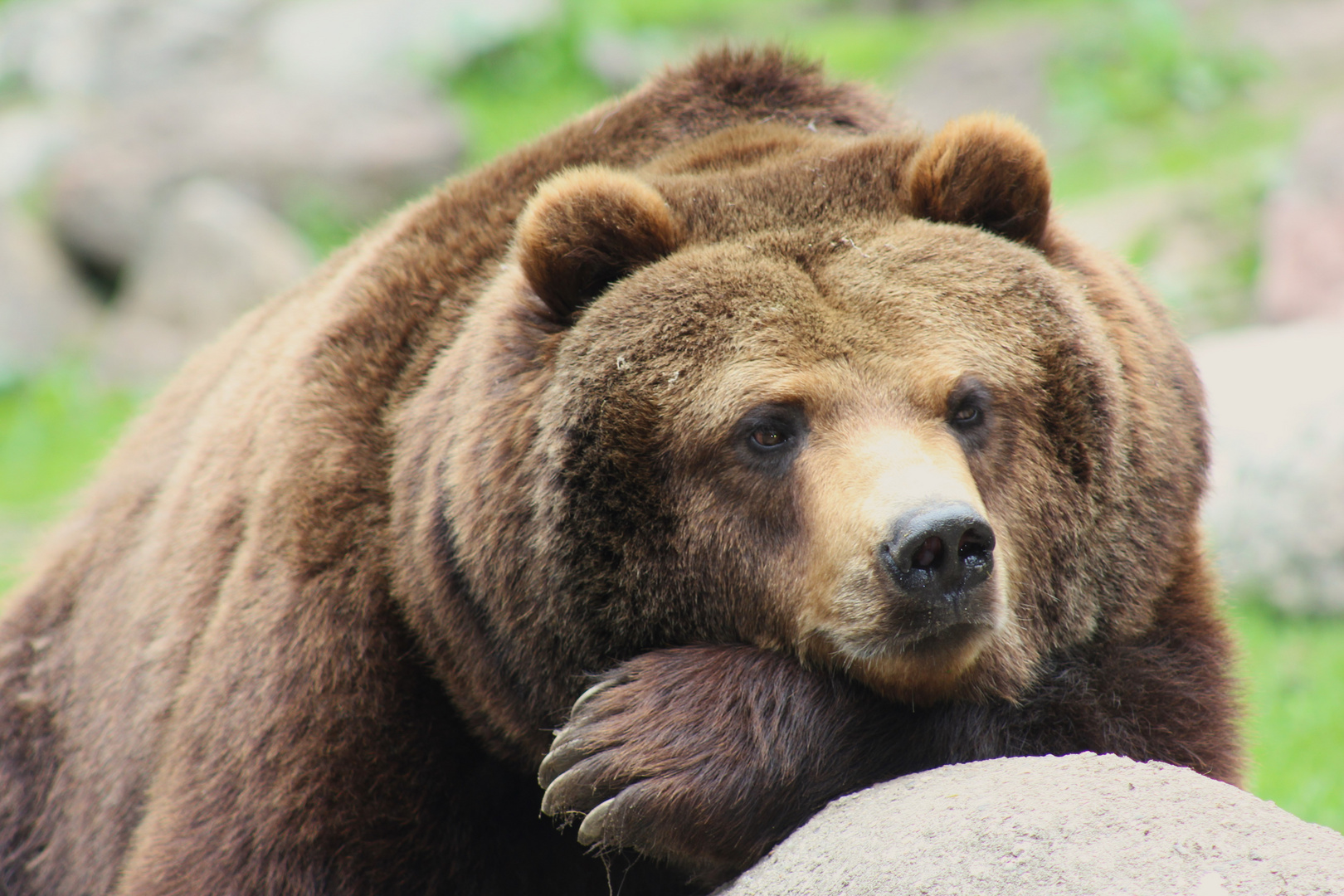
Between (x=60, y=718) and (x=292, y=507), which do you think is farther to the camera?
(x=60, y=718)

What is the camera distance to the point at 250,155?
16.4m

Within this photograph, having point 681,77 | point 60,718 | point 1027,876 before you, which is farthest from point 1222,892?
point 60,718

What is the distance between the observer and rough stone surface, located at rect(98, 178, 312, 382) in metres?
14.3

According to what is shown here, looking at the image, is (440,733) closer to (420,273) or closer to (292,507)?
(292,507)

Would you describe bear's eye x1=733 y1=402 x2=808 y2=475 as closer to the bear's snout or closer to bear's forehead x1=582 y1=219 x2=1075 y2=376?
bear's forehead x1=582 y1=219 x2=1075 y2=376

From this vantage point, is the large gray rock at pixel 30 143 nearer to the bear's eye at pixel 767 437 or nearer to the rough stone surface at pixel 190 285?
the rough stone surface at pixel 190 285

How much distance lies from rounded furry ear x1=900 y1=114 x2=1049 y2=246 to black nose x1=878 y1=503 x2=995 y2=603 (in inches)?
43.8

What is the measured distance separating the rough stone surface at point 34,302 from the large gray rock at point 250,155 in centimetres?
38

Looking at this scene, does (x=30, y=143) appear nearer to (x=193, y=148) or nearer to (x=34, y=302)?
(x=193, y=148)

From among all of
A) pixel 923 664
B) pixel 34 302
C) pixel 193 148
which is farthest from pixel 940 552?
pixel 193 148

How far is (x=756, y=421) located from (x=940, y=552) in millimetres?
626

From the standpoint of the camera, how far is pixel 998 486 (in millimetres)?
3586

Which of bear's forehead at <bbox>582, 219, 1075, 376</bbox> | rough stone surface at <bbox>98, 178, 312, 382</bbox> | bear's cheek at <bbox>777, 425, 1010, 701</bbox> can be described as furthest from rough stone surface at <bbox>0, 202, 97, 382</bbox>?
bear's cheek at <bbox>777, 425, 1010, 701</bbox>

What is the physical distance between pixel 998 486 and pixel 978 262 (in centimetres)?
59
